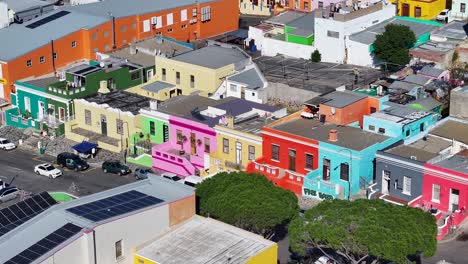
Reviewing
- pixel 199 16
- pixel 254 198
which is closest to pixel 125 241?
pixel 254 198

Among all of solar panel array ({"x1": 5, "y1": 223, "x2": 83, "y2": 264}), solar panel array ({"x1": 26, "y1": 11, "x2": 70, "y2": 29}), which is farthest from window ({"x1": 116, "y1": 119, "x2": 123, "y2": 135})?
solar panel array ({"x1": 5, "y1": 223, "x2": 83, "y2": 264})

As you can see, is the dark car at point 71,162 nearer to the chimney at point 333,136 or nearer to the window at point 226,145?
the window at point 226,145

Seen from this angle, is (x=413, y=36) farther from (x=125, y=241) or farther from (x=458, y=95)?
(x=125, y=241)

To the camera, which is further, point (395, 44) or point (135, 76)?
point (395, 44)

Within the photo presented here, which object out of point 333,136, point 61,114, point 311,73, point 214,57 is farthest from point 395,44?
point 61,114

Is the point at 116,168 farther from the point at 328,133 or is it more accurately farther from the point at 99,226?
the point at 99,226

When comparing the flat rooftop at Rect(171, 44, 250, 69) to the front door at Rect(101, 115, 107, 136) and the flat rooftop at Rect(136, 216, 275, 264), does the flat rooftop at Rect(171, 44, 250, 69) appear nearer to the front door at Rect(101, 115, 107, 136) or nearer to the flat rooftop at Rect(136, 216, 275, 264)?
the front door at Rect(101, 115, 107, 136)
